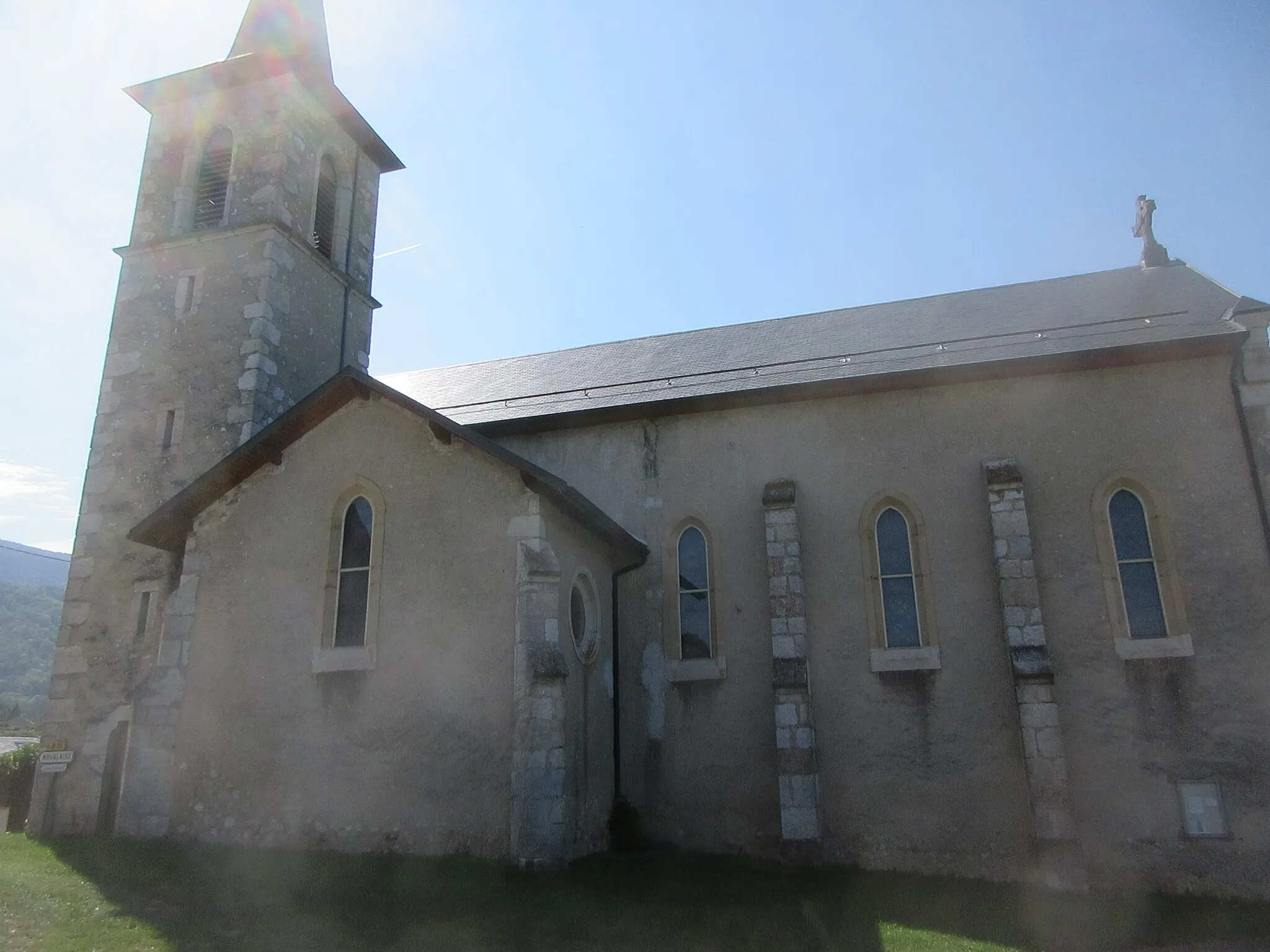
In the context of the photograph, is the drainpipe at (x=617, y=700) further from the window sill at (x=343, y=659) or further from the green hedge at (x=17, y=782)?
the green hedge at (x=17, y=782)

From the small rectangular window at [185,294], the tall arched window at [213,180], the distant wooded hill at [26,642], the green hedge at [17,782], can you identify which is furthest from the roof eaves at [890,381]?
the distant wooded hill at [26,642]

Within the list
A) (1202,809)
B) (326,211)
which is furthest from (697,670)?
(326,211)

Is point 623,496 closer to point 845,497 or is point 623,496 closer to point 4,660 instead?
point 845,497

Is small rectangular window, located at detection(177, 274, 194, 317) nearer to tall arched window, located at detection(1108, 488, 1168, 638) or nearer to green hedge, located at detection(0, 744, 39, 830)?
green hedge, located at detection(0, 744, 39, 830)

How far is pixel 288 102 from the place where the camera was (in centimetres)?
1700

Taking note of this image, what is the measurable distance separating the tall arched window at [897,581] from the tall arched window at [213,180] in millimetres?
12876

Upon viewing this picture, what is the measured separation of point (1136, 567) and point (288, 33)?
18069 millimetres

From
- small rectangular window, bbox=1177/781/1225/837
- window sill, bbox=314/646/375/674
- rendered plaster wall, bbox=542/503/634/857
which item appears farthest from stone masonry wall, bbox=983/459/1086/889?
window sill, bbox=314/646/375/674

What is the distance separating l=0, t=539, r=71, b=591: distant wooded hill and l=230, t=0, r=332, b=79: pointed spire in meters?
102

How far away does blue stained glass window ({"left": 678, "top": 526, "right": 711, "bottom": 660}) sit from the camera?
43.6 ft

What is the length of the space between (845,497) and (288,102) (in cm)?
1259

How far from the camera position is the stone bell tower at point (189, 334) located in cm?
1342

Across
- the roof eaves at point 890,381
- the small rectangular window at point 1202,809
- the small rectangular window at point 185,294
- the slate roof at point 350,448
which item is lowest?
the small rectangular window at point 1202,809

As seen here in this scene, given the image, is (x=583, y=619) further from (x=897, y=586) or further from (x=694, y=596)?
(x=897, y=586)
